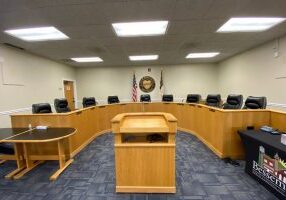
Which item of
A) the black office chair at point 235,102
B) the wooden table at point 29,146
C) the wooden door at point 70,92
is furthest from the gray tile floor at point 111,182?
the wooden door at point 70,92

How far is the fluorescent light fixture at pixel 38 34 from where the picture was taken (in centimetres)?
329

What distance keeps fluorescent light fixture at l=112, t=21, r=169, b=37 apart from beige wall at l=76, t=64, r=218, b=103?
435 cm

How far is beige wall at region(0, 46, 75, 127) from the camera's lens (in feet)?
13.5

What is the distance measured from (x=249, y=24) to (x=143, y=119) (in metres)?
2.85

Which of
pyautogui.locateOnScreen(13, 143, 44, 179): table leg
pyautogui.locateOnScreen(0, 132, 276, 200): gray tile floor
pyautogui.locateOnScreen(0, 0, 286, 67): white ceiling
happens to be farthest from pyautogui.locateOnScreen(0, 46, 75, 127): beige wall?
pyautogui.locateOnScreen(0, 132, 276, 200): gray tile floor

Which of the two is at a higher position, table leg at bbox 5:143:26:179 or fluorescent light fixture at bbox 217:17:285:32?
fluorescent light fixture at bbox 217:17:285:32

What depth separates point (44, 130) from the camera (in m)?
2.81

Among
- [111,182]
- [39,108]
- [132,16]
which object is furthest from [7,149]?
[132,16]

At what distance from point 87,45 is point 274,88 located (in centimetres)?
491

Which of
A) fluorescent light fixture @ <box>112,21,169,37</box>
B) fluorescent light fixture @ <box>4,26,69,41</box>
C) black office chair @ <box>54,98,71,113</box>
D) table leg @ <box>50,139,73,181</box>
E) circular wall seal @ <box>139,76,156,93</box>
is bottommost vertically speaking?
table leg @ <box>50,139,73,181</box>

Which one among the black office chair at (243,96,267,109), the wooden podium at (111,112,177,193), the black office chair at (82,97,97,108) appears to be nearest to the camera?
the wooden podium at (111,112,177,193)

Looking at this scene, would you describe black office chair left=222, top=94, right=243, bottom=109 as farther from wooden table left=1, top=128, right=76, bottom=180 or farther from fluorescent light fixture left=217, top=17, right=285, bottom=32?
wooden table left=1, top=128, right=76, bottom=180

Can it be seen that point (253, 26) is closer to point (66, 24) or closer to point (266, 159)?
point (266, 159)

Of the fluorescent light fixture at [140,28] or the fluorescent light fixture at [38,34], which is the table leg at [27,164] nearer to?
the fluorescent light fixture at [38,34]
